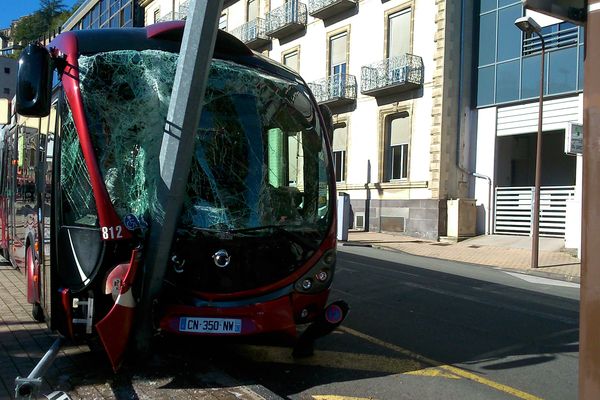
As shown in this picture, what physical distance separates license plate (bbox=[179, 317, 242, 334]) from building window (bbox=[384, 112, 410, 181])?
18.9 metres

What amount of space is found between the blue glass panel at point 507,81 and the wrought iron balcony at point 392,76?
9.64ft

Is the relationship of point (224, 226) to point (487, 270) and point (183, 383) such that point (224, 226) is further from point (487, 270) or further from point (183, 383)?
point (487, 270)

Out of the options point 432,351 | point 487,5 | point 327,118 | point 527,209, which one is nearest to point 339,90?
point 487,5

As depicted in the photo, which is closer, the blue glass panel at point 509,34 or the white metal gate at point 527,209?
the white metal gate at point 527,209

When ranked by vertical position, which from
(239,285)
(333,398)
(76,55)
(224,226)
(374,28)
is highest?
(374,28)

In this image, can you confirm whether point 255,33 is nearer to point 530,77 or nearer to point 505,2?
point 505,2

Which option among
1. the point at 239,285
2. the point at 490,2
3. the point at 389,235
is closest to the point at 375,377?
the point at 239,285

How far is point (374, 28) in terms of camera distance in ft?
77.7

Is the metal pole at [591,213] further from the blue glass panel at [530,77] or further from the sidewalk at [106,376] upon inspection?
the blue glass panel at [530,77]

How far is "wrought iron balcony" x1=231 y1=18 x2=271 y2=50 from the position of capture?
2933 centimetres

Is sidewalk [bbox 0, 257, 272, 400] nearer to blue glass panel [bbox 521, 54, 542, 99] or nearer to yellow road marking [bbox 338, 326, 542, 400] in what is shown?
yellow road marking [bbox 338, 326, 542, 400]

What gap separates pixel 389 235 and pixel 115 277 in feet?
62.7

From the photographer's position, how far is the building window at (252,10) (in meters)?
30.2

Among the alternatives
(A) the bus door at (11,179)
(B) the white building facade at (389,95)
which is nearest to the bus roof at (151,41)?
(A) the bus door at (11,179)
